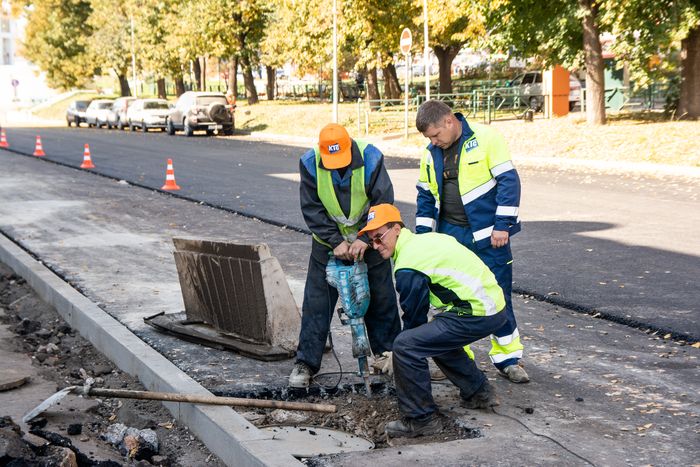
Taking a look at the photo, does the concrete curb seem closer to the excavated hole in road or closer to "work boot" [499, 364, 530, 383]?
the excavated hole in road

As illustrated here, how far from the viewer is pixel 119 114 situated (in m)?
51.5

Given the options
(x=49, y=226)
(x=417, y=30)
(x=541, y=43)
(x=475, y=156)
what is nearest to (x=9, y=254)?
(x=49, y=226)

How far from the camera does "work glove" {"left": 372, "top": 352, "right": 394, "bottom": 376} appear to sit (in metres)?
6.14

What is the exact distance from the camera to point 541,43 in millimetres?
29453


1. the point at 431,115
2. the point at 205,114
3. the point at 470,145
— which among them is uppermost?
the point at 205,114

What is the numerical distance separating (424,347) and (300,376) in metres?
1.19

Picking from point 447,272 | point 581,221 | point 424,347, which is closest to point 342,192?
point 447,272

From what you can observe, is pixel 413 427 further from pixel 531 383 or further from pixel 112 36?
pixel 112 36

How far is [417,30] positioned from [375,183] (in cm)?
3851

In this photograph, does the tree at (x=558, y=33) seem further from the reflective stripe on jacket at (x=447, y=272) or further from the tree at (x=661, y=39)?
the reflective stripe on jacket at (x=447, y=272)

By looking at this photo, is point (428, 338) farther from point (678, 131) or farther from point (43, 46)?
point (43, 46)

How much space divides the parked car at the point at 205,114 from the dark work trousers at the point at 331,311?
34.5 meters

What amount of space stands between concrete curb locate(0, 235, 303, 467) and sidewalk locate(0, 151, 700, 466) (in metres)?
0.02

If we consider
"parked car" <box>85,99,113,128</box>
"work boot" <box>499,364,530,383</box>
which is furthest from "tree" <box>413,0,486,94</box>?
"work boot" <box>499,364,530,383</box>
